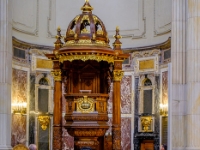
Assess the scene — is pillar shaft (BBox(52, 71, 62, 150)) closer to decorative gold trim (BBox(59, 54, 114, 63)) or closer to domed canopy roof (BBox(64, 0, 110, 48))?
decorative gold trim (BBox(59, 54, 114, 63))

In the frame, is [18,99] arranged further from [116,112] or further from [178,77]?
[178,77]

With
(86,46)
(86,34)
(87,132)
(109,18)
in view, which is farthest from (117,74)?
(109,18)

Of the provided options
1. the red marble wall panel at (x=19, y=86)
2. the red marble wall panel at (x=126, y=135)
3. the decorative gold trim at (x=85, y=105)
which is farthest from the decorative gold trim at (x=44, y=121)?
the decorative gold trim at (x=85, y=105)

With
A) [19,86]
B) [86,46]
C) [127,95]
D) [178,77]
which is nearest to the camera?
[86,46]

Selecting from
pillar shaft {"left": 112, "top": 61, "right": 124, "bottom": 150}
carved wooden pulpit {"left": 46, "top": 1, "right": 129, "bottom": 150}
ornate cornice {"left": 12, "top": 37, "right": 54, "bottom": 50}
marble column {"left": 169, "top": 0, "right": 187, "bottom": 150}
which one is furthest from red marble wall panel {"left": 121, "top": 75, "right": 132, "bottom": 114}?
pillar shaft {"left": 112, "top": 61, "right": 124, "bottom": 150}

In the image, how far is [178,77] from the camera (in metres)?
18.6

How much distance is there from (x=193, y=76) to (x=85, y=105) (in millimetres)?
3389

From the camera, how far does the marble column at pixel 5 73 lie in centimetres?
1877

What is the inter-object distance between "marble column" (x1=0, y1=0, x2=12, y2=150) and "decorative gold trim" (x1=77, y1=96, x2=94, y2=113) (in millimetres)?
2760

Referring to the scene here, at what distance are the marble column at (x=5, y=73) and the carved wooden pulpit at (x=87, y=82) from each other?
175 centimetres

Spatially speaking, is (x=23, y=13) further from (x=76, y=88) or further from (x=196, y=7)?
(x=196, y=7)

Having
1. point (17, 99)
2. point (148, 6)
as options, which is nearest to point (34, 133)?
point (17, 99)

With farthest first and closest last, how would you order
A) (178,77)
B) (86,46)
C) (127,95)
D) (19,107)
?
(127,95) < (19,107) < (178,77) < (86,46)

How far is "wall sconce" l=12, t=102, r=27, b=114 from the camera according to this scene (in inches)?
828
